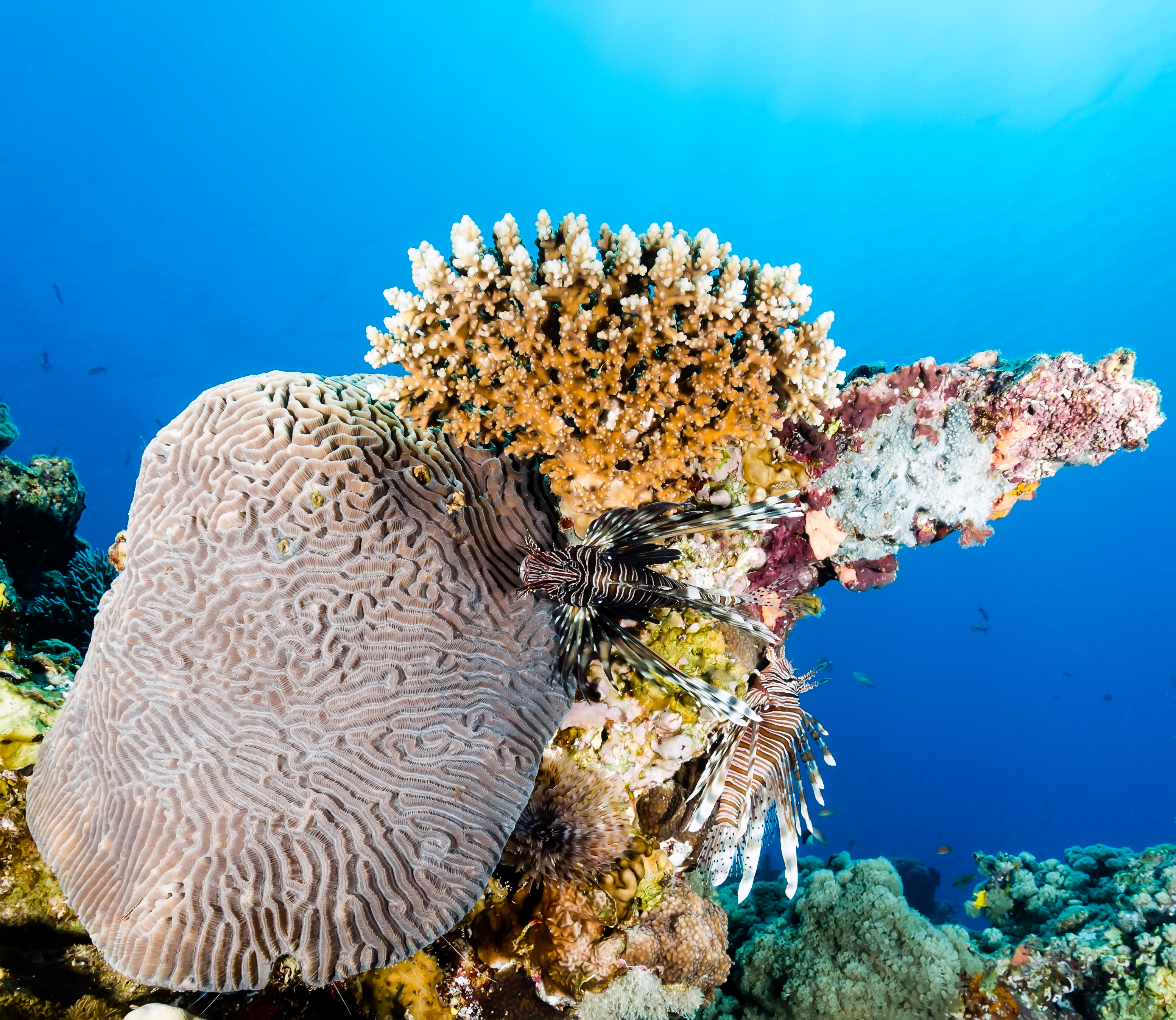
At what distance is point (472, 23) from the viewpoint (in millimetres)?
52219

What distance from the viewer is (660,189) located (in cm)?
5897

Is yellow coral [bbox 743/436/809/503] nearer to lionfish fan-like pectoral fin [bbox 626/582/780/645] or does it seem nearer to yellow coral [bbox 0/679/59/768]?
lionfish fan-like pectoral fin [bbox 626/582/780/645]

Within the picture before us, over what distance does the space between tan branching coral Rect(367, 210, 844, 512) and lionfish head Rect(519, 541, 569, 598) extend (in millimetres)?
332

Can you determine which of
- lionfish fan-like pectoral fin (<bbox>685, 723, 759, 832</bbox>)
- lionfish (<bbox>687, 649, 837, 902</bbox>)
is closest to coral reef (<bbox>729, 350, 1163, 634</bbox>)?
lionfish (<bbox>687, 649, 837, 902</bbox>)

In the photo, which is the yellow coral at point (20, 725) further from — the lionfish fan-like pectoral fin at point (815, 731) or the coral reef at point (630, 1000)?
the lionfish fan-like pectoral fin at point (815, 731)

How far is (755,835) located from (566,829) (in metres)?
1.13

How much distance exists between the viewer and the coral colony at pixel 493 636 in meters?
2.50

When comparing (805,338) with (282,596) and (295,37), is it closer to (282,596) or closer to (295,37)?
(282,596)

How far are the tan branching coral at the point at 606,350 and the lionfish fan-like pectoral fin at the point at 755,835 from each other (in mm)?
1909

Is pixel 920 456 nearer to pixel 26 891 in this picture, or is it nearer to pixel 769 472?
pixel 769 472

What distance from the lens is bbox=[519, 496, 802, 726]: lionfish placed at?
9.36 feet

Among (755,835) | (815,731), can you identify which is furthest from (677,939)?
(815,731)

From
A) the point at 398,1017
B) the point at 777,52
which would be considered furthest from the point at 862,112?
the point at 398,1017

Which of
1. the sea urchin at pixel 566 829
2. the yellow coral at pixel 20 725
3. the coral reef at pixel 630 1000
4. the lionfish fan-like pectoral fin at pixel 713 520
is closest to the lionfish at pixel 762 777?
the sea urchin at pixel 566 829
